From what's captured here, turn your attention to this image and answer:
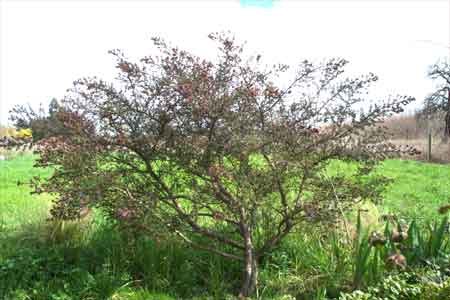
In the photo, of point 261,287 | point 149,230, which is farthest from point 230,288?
point 149,230

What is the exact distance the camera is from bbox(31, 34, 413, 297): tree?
8.74 ft

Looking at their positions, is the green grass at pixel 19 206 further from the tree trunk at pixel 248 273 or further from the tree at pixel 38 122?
the tree trunk at pixel 248 273

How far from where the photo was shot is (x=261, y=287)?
120 inches

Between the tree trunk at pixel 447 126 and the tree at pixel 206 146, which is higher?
the tree trunk at pixel 447 126

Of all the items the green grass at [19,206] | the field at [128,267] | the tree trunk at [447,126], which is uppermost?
the tree trunk at [447,126]

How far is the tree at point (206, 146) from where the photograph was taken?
266 cm

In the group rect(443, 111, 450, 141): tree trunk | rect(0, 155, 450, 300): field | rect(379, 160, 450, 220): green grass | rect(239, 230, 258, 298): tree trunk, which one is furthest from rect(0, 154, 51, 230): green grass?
rect(443, 111, 450, 141): tree trunk

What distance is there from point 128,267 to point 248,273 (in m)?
0.99

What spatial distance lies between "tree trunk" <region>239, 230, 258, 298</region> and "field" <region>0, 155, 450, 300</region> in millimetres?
90

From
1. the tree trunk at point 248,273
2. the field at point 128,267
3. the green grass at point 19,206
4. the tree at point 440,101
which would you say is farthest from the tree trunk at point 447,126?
the tree trunk at point 248,273

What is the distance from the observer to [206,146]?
2703 millimetres

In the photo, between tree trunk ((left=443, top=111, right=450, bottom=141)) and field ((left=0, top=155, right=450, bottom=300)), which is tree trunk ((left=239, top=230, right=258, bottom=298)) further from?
tree trunk ((left=443, top=111, right=450, bottom=141))

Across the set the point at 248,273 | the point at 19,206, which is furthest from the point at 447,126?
the point at 248,273

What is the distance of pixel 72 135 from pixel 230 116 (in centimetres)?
100
